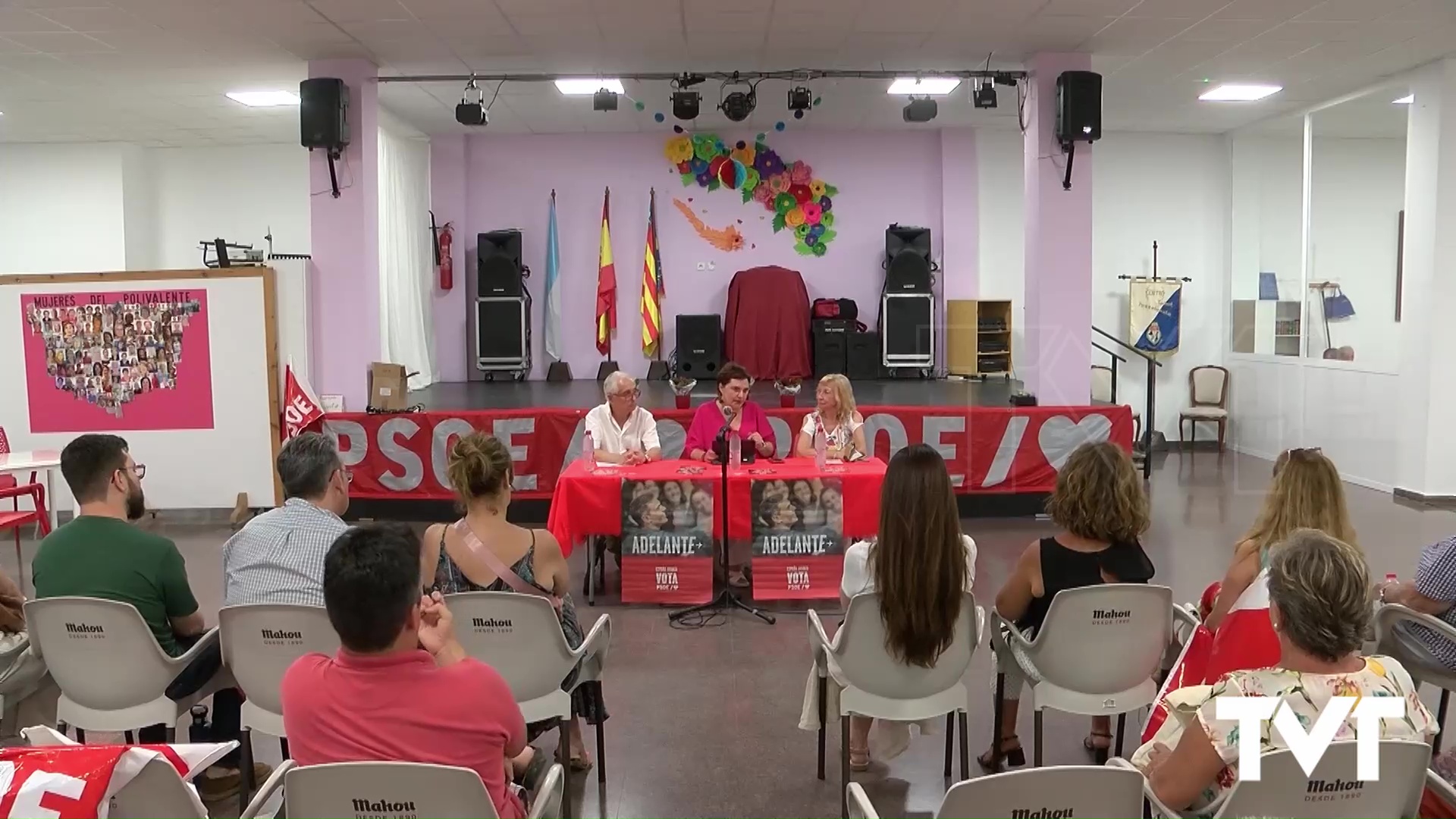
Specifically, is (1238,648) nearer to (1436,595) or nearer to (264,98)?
(1436,595)

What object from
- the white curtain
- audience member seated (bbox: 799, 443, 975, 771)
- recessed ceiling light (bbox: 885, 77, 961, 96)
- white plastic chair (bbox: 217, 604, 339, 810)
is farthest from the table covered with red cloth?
the white curtain

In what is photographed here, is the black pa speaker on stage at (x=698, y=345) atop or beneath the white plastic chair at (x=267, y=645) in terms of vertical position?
atop

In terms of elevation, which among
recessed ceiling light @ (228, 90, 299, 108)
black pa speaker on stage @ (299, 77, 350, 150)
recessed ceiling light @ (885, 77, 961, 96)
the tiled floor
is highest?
recessed ceiling light @ (885, 77, 961, 96)

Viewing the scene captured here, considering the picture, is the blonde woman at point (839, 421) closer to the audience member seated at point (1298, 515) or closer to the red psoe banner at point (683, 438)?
the red psoe banner at point (683, 438)

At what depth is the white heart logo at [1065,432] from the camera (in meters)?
7.59

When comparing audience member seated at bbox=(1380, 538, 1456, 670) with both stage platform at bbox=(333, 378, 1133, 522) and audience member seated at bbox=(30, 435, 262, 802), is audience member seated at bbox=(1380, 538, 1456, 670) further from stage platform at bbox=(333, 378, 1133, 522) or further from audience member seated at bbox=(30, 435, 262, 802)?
stage platform at bbox=(333, 378, 1133, 522)

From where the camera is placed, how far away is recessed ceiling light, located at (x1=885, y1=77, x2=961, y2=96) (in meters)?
9.03

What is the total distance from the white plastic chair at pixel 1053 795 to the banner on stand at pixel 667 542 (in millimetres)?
3556

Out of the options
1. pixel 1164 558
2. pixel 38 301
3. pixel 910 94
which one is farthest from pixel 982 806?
pixel 910 94

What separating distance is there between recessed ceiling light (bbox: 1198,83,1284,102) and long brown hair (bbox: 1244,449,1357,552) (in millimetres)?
7319

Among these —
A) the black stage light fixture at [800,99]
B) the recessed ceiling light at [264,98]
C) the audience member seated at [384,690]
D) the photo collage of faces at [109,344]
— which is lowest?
the audience member seated at [384,690]

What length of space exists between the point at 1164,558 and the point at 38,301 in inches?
307

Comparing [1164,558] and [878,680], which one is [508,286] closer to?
[1164,558]

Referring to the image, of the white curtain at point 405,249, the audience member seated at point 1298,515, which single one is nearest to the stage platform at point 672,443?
the white curtain at point 405,249
